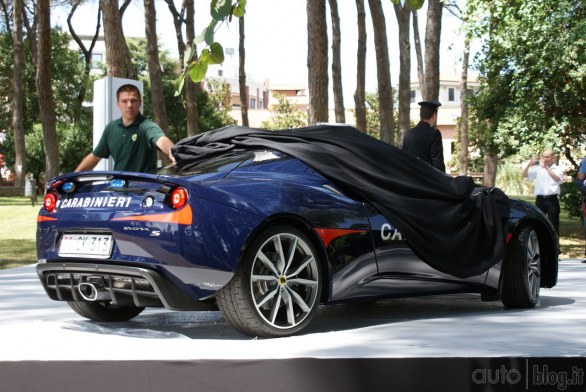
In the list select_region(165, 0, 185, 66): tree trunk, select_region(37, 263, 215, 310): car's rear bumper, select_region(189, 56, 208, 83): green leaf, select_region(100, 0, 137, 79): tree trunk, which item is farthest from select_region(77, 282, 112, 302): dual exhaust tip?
select_region(165, 0, 185, 66): tree trunk

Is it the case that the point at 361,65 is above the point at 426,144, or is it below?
above

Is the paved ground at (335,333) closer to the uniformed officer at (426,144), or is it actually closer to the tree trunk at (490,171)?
the uniformed officer at (426,144)

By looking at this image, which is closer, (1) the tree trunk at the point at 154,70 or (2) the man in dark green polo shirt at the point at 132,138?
(2) the man in dark green polo shirt at the point at 132,138

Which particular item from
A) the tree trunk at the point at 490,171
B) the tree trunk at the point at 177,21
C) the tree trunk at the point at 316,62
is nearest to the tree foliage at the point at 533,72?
the tree trunk at the point at 316,62

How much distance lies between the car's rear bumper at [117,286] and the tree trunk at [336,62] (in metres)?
29.2

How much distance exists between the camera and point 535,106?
23.1 m

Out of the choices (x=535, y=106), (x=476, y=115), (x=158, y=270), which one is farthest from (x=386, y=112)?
(x=158, y=270)

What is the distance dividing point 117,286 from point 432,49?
58.5ft

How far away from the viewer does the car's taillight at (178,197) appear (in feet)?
20.8

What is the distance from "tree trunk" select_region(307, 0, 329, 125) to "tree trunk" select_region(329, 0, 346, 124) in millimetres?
17378

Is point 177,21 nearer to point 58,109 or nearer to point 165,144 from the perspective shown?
point 58,109

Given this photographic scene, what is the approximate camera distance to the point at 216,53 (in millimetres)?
7148

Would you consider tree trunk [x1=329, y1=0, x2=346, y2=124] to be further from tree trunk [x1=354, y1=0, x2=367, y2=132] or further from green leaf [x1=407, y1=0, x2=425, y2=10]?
green leaf [x1=407, y1=0, x2=425, y2=10]

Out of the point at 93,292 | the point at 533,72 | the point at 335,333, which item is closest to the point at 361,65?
the point at 533,72
